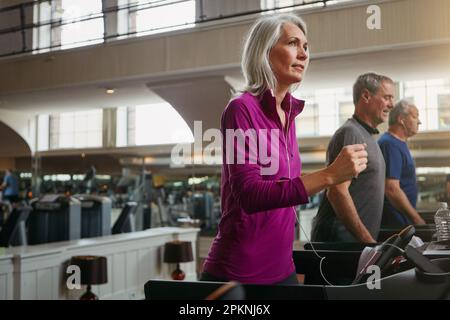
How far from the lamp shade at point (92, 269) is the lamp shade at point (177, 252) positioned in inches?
41.2

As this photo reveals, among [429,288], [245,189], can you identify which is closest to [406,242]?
[429,288]

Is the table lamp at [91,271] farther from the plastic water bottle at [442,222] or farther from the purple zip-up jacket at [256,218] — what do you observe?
the purple zip-up jacket at [256,218]

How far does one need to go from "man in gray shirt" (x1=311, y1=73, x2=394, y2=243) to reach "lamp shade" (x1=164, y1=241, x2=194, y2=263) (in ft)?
8.74

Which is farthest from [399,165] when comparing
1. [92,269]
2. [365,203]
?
[92,269]

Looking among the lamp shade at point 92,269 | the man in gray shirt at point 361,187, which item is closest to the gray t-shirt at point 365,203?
the man in gray shirt at point 361,187

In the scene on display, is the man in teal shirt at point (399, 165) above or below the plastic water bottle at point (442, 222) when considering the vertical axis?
above

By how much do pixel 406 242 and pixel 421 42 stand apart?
1365 mm

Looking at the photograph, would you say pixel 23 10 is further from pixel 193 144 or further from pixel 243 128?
pixel 243 128

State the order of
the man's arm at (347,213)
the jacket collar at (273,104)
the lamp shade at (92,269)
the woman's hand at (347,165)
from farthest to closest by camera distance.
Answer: the lamp shade at (92,269) → the man's arm at (347,213) → the jacket collar at (273,104) → the woman's hand at (347,165)

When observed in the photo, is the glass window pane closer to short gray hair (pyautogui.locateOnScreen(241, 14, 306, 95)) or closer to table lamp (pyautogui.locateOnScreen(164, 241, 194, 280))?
short gray hair (pyautogui.locateOnScreen(241, 14, 306, 95))

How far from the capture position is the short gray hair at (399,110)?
7.17 feet

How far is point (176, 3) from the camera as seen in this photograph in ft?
8.20

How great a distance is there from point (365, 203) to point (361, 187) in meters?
0.08

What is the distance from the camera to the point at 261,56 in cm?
131
